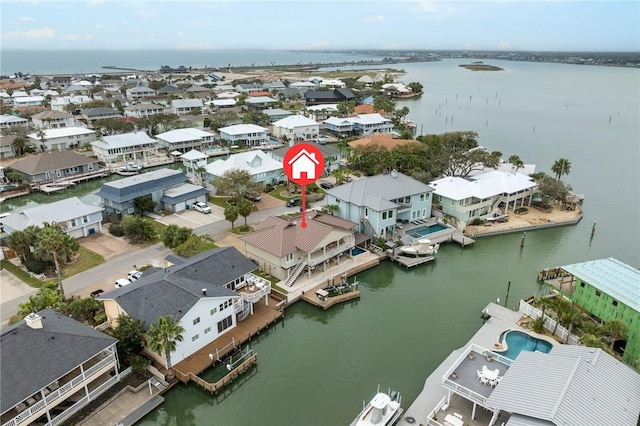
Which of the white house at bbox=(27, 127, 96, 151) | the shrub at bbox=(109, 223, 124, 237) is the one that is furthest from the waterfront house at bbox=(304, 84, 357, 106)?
the shrub at bbox=(109, 223, 124, 237)

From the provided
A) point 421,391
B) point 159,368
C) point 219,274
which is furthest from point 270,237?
point 421,391

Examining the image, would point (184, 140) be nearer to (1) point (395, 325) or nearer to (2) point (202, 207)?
(2) point (202, 207)

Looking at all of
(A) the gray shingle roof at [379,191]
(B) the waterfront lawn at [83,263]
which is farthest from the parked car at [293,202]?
(B) the waterfront lawn at [83,263]

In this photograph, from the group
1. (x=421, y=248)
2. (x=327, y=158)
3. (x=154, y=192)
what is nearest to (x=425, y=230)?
(x=421, y=248)

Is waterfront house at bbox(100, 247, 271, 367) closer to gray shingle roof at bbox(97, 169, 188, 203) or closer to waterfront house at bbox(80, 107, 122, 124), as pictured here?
gray shingle roof at bbox(97, 169, 188, 203)

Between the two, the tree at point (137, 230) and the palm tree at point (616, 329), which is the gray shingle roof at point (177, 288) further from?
the palm tree at point (616, 329)

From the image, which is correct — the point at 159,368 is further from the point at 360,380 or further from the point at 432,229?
the point at 432,229
